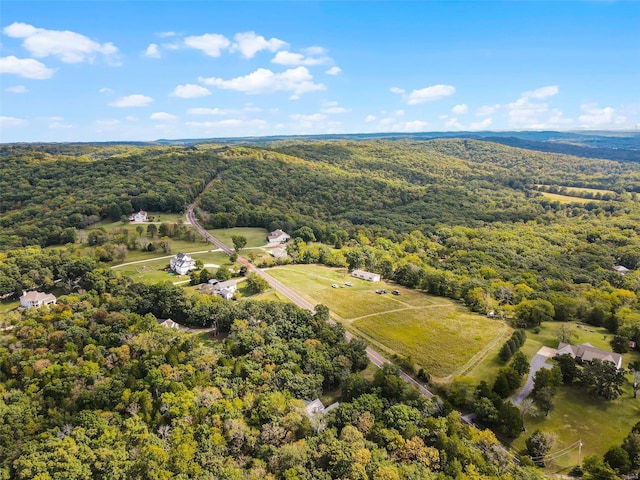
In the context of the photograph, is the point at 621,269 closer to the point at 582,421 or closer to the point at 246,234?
the point at 582,421

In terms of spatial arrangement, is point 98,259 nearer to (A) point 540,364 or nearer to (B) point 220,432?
(B) point 220,432

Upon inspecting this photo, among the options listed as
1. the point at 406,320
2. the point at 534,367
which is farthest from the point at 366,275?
the point at 534,367

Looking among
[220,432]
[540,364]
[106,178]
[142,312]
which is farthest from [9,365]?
[106,178]

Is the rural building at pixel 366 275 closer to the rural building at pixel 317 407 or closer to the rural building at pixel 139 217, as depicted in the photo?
the rural building at pixel 317 407

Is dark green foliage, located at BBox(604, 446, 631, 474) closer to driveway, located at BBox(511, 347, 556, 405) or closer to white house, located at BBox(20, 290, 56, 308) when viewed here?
driveway, located at BBox(511, 347, 556, 405)

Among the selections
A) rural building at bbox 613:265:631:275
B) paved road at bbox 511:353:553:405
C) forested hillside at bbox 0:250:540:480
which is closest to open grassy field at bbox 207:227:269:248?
forested hillside at bbox 0:250:540:480
